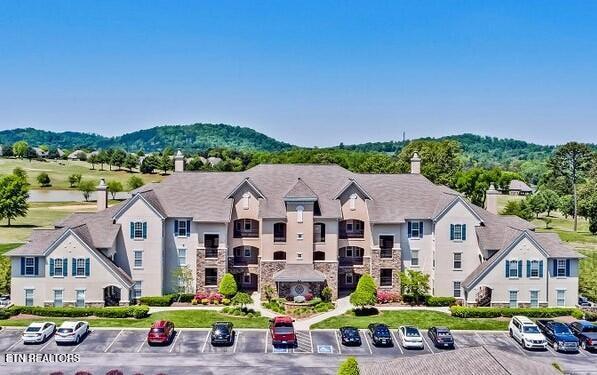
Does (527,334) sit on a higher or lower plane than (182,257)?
lower

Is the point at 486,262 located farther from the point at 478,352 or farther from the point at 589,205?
the point at 589,205

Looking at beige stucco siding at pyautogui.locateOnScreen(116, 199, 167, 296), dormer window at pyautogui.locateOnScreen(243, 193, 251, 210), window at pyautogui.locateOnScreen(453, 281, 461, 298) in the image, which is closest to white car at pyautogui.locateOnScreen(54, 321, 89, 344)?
beige stucco siding at pyautogui.locateOnScreen(116, 199, 167, 296)

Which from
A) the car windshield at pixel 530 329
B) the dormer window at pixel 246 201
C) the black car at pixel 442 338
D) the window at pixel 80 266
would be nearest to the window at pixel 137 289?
the window at pixel 80 266

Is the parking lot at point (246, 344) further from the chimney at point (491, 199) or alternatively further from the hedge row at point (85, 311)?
the chimney at point (491, 199)

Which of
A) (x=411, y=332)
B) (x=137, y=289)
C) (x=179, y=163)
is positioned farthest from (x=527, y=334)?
(x=179, y=163)

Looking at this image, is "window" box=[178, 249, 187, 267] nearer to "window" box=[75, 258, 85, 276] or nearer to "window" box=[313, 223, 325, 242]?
"window" box=[75, 258, 85, 276]

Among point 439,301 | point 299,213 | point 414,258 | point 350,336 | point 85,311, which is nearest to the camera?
point 350,336

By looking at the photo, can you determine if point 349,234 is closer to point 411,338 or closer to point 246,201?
point 246,201
